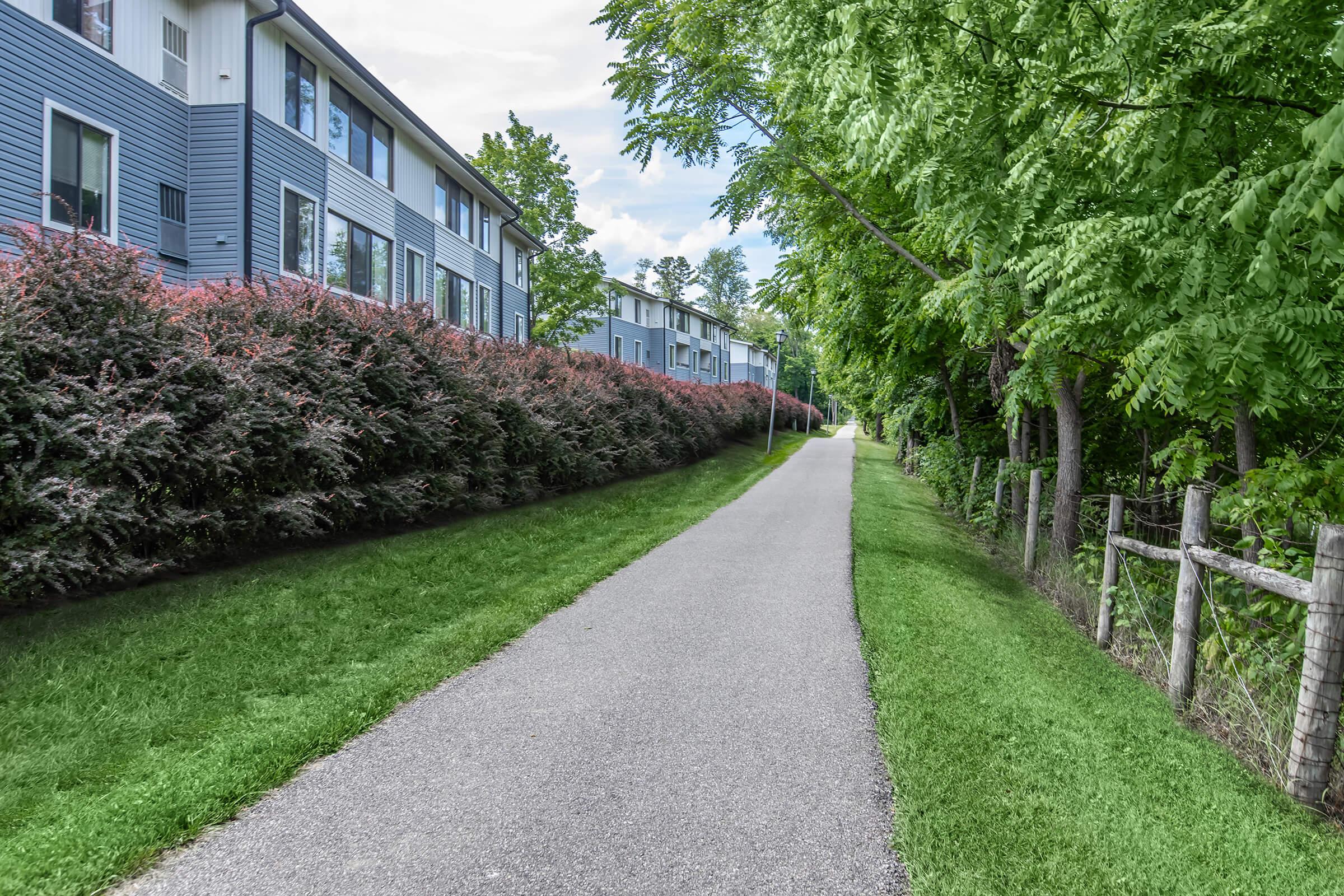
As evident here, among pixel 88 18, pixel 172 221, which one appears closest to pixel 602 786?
pixel 172 221

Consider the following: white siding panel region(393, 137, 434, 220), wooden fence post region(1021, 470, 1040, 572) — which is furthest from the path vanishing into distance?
white siding panel region(393, 137, 434, 220)

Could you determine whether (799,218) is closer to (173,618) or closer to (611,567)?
(611,567)

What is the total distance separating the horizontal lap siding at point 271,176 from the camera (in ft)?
44.4

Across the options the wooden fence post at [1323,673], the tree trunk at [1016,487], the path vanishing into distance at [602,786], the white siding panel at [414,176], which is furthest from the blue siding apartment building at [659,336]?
the wooden fence post at [1323,673]

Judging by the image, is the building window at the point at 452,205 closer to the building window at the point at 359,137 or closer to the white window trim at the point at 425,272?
the white window trim at the point at 425,272

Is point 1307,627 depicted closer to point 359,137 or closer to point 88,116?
point 88,116

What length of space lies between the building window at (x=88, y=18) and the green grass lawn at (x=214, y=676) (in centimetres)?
941

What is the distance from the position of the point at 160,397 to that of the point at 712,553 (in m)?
6.11

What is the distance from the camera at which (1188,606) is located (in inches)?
202

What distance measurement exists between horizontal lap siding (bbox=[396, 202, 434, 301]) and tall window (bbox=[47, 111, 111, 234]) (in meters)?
7.26

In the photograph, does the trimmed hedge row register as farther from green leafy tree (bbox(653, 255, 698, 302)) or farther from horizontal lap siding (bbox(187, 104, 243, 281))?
green leafy tree (bbox(653, 255, 698, 302))

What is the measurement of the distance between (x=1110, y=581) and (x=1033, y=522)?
3.23 meters

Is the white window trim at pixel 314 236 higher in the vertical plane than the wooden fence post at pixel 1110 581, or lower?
higher

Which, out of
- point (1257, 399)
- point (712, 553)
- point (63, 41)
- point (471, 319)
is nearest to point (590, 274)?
point (471, 319)
